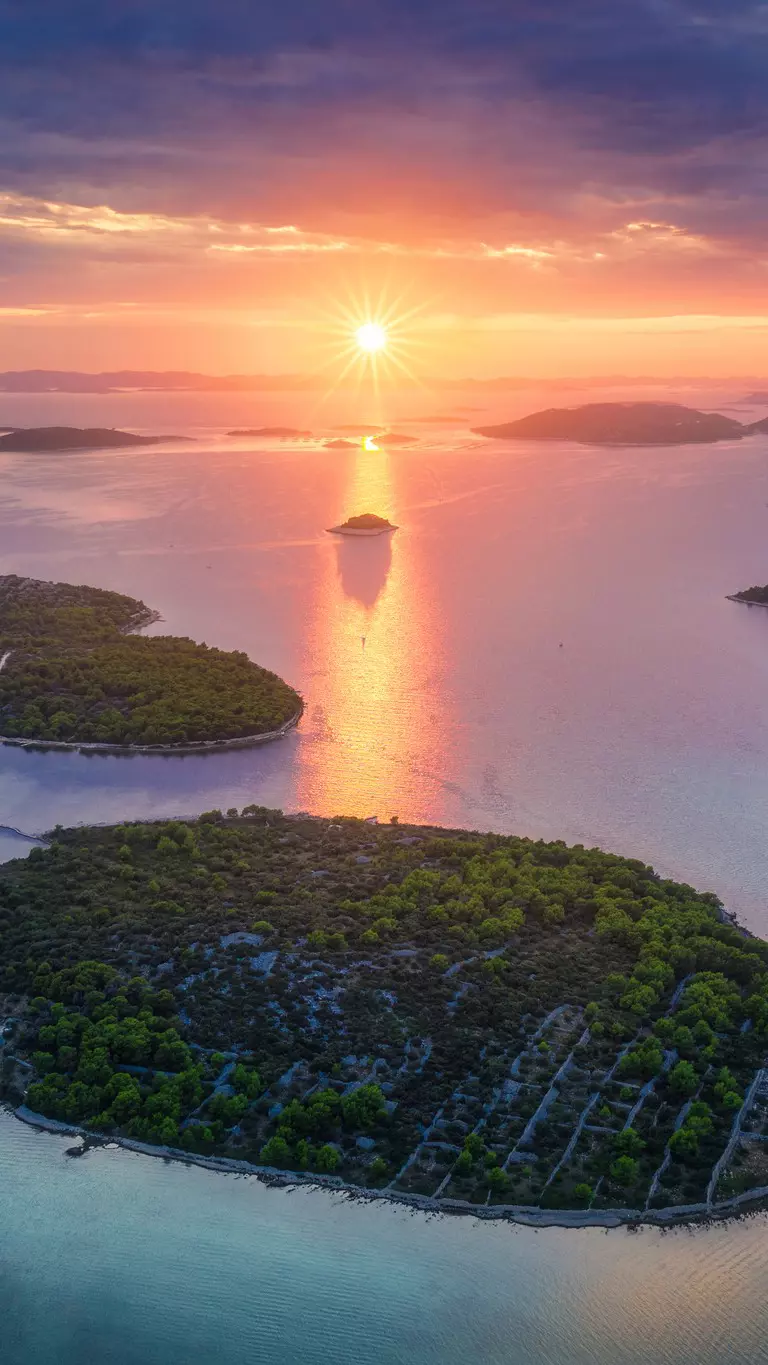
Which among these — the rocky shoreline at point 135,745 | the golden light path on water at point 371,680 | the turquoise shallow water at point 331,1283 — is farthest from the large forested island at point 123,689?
the turquoise shallow water at point 331,1283

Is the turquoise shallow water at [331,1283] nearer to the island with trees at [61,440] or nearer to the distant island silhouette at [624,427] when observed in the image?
the island with trees at [61,440]

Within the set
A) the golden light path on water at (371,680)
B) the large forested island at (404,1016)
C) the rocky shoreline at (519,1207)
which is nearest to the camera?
the rocky shoreline at (519,1207)

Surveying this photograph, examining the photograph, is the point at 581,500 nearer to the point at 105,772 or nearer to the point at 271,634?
the point at 271,634

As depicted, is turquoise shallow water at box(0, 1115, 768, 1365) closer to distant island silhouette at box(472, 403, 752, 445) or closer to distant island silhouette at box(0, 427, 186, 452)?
distant island silhouette at box(0, 427, 186, 452)

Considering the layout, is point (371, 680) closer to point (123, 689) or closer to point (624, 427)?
point (123, 689)

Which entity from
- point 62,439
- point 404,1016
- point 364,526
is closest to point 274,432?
point 62,439

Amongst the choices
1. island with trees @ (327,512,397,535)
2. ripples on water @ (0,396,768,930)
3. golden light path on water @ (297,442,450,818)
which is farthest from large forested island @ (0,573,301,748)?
island with trees @ (327,512,397,535)
